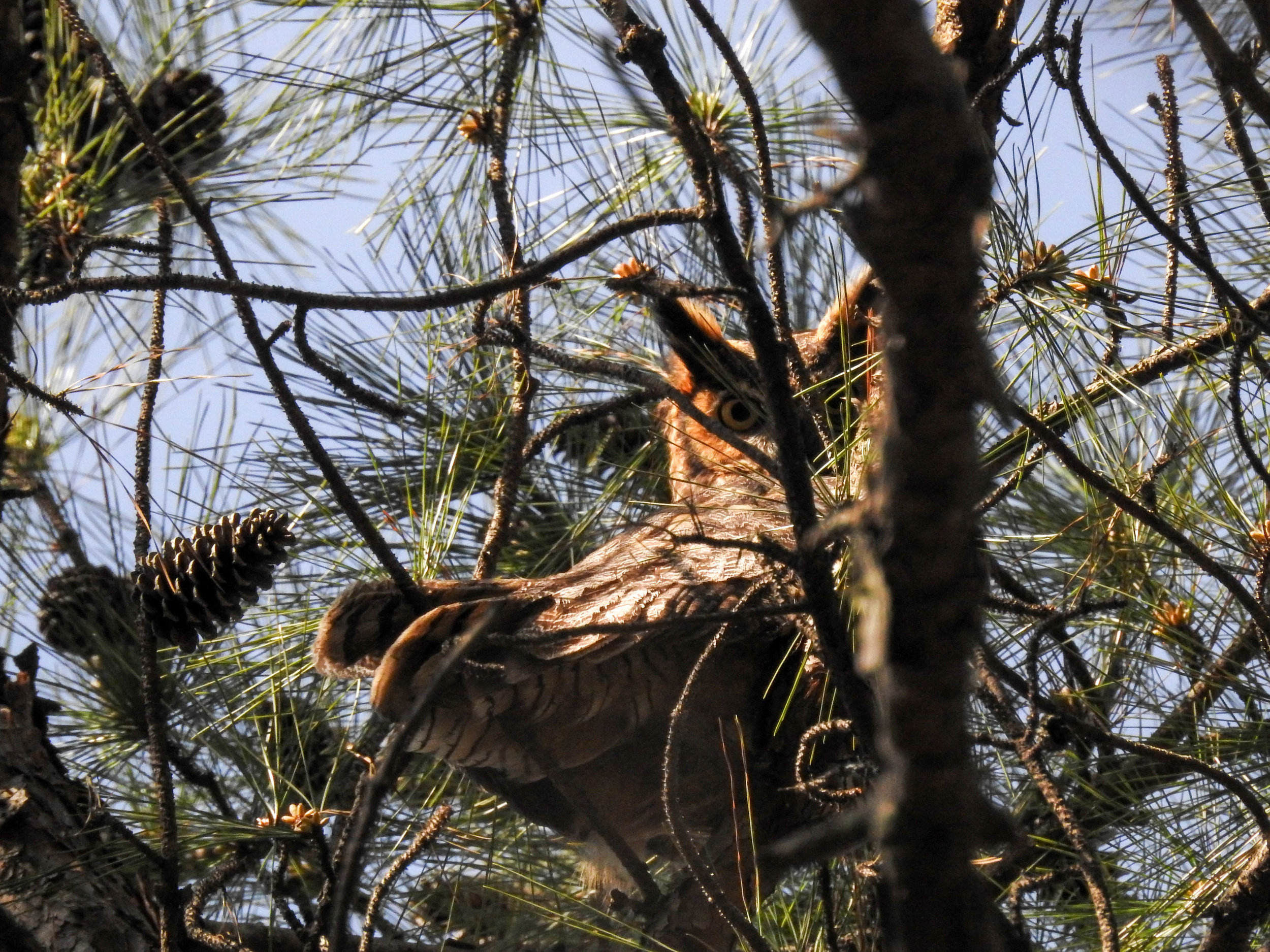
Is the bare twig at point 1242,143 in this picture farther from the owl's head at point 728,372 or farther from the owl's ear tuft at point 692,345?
the owl's ear tuft at point 692,345

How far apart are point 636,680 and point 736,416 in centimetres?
90

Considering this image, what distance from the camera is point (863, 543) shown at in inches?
20.3

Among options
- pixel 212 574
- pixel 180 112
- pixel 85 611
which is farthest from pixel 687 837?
pixel 180 112

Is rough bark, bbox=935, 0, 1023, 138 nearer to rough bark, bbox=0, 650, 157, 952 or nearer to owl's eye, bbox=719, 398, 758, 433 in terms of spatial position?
owl's eye, bbox=719, 398, 758, 433

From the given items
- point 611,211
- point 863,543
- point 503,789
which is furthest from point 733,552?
point 863,543

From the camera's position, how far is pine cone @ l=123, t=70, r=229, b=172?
226cm

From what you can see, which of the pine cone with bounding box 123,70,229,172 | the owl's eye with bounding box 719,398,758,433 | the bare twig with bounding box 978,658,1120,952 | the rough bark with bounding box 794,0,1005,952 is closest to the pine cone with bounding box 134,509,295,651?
the bare twig with bounding box 978,658,1120,952

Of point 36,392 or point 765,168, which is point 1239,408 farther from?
point 36,392

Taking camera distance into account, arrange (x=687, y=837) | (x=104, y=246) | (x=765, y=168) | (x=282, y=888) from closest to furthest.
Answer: (x=687, y=837) → (x=765, y=168) → (x=104, y=246) → (x=282, y=888)

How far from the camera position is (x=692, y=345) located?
5.97 ft

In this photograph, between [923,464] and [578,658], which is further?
[578,658]

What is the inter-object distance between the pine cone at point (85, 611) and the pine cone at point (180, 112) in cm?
78

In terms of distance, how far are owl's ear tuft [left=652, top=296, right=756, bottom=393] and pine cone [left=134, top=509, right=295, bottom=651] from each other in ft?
2.26

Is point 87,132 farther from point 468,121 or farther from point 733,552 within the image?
point 733,552
